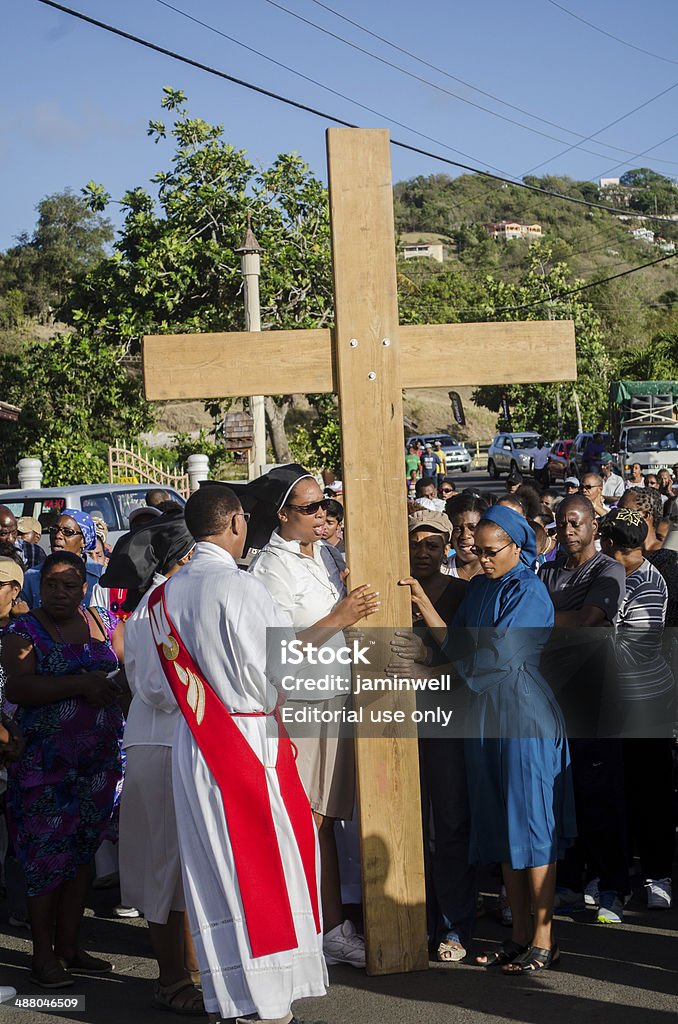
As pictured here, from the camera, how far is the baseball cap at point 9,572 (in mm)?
6141

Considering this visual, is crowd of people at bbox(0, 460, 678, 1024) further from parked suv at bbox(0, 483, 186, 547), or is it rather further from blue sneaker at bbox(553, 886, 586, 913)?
parked suv at bbox(0, 483, 186, 547)

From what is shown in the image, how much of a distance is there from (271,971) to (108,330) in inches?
890

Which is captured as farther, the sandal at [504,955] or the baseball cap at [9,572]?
the baseball cap at [9,572]

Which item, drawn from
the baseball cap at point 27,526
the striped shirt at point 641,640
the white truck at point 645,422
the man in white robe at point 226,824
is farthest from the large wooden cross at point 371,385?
the white truck at point 645,422

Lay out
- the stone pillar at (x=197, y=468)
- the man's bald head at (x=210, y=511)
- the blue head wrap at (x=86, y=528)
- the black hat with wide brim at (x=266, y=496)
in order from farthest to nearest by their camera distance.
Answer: the stone pillar at (x=197, y=468) < the blue head wrap at (x=86, y=528) < the black hat with wide brim at (x=266, y=496) < the man's bald head at (x=210, y=511)

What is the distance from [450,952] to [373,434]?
219 centimetres

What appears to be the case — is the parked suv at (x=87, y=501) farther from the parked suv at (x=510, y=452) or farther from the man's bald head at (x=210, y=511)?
the parked suv at (x=510, y=452)

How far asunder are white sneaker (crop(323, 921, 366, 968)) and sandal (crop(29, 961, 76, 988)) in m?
1.07

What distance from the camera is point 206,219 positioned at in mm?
25594

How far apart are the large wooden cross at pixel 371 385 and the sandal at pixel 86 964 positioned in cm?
118

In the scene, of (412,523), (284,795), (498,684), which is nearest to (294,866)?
(284,795)

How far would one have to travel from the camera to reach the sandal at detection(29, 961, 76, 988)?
4.91 m

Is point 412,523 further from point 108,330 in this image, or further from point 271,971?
point 108,330

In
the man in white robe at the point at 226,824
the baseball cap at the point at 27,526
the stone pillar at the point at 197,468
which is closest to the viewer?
the man in white robe at the point at 226,824
